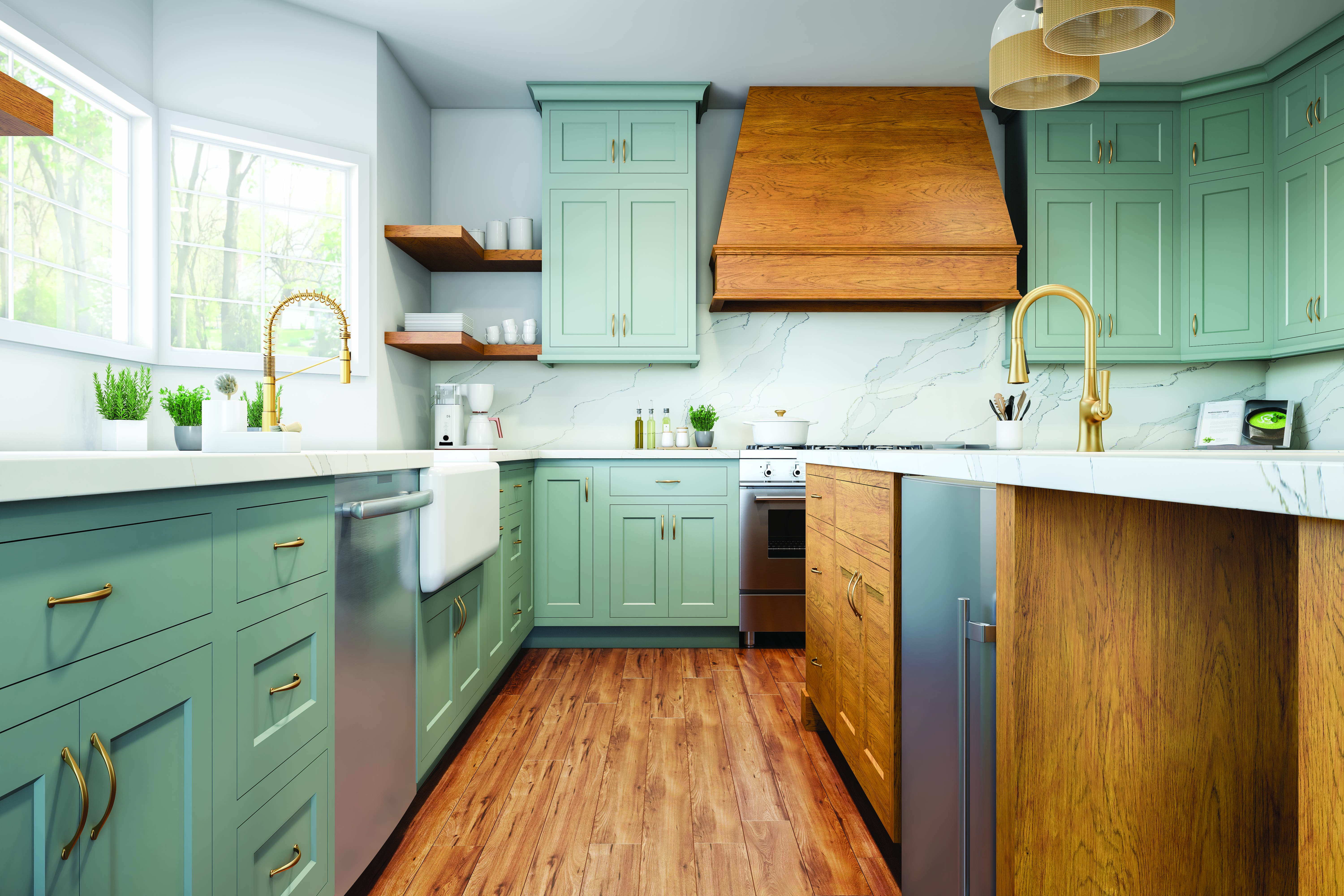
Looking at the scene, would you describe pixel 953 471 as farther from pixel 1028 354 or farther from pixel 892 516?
pixel 1028 354

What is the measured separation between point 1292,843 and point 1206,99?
383 cm

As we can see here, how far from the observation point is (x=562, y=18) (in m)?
2.68

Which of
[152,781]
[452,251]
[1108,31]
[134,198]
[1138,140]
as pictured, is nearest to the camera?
[152,781]

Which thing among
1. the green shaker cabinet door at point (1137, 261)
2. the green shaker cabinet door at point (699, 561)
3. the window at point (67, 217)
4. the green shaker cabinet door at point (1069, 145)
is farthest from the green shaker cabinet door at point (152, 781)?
the green shaker cabinet door at point (1069, 145)

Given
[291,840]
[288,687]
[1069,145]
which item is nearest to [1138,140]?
[1069,145]

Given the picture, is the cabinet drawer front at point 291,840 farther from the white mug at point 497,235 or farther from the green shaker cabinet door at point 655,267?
the white mug at point 497,235

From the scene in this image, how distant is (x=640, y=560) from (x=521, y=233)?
1.78 m

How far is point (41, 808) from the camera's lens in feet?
1.95

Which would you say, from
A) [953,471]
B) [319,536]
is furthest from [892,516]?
[319,536]

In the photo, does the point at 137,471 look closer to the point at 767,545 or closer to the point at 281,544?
the point at 281,544

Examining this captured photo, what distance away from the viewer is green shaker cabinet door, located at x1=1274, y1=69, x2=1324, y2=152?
9.53 feet

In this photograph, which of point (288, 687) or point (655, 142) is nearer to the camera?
point (288, 687)

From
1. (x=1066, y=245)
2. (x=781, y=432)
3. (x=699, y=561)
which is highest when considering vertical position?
(x=1066, y=245)

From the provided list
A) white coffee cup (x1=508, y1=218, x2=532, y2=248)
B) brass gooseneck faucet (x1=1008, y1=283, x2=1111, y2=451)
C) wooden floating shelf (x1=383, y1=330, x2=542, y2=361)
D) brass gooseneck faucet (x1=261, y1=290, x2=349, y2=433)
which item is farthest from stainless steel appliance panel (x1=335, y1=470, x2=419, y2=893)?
white coffee cup (x1=508, y1=218, x2=532, y2=248)
